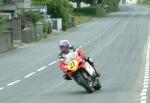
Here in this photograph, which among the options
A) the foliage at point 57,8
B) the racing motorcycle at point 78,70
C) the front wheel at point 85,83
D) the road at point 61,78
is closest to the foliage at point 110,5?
the foliage at point 57,8

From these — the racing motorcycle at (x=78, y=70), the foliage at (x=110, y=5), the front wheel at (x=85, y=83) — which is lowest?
the foliage at (x=110, y=5)

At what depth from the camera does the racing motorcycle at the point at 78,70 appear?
1706 centimetres

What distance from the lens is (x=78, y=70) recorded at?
1717 centimetres

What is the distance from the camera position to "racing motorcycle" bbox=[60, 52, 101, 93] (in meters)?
17.1

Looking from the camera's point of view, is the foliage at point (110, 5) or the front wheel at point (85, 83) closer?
the front wheel at point (85, 83)

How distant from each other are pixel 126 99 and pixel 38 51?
2372 centimetres

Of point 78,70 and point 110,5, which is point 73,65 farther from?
point 110,5

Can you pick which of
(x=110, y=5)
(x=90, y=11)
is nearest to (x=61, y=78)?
(x=90, y=11)

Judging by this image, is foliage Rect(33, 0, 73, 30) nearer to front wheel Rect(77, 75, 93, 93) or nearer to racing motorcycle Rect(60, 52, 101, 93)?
racing motorcycle Rect(60, 52, 101, 93)

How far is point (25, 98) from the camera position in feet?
54.6

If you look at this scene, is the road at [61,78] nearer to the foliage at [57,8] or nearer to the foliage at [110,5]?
the foliage at [57,8]

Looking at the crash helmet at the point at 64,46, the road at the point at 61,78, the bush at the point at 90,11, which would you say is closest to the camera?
the road at the point at 61,78

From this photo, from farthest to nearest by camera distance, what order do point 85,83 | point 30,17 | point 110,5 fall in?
point 110,5 → point 30,17 → point 85,83

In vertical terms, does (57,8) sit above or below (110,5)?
above
